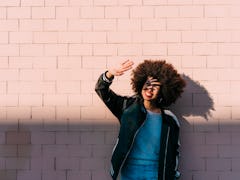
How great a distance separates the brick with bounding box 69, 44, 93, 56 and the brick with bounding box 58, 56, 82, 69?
0.17ft

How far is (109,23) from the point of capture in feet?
15.3

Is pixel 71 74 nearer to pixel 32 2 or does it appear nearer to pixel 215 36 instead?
pixel 32 2

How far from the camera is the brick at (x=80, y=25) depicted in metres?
4.66

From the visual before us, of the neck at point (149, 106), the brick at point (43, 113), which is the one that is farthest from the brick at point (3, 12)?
the neck at point (149, 106)

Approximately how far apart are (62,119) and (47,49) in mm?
731

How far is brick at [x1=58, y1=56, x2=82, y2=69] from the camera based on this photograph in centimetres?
466

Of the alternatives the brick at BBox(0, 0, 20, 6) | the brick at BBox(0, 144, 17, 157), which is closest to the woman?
the brick at BBox(0, 144, 17, 157)

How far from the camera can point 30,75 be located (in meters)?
4.68

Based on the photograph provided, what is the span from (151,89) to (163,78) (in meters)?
0.15

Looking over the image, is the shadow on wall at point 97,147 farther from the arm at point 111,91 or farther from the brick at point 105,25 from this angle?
the brick at point 105,25

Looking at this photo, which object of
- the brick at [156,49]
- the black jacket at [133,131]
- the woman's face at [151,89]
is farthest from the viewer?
the brick at [156,49]

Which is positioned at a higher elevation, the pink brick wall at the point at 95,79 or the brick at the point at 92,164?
the pink brick wall at the point at 95,79

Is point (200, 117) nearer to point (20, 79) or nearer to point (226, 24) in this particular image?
point (226, 24)

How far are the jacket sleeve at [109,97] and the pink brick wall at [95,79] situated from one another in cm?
26
